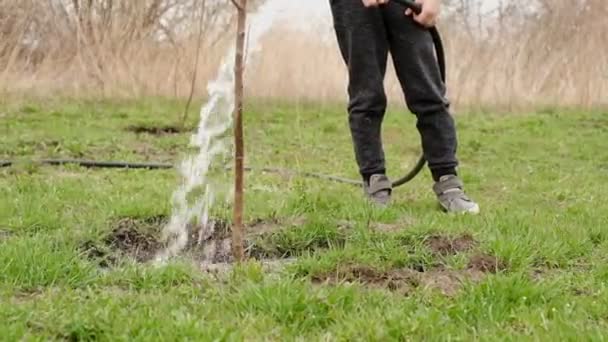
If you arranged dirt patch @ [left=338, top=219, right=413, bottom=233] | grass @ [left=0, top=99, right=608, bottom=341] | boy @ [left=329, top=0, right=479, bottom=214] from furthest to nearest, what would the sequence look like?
1. boy @ [left=329, top=0, right=479, bottom=214]
2. dirt patch @ [left=338, top=219, right=413, bottom=233]
3. grass @ [left=0, top=99, right=608, bottom=341]

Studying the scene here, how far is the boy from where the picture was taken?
3.31 metres

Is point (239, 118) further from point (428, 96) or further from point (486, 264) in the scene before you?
point (428, 96)

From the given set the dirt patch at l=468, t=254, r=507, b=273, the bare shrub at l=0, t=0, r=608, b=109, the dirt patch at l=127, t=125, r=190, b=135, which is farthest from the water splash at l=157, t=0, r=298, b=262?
the bare shrub at l=0, t=0, r=608, b=109

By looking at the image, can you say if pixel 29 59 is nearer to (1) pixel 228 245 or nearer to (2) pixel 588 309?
(1) pixel 228 245

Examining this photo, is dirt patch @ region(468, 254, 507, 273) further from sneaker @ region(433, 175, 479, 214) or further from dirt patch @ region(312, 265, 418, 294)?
sneaker @ region(433, 175, 479, 214)

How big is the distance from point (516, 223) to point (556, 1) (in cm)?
847

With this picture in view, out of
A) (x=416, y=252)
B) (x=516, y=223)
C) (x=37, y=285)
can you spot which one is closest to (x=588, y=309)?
(x=416, y=252)

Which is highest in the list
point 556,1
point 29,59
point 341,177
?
point 556,1

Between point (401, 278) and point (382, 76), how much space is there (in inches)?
50.7

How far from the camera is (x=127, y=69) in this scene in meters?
8.98

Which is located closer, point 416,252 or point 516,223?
point 416,252

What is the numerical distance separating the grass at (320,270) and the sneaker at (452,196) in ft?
0.25

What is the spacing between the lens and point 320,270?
2.35 metres

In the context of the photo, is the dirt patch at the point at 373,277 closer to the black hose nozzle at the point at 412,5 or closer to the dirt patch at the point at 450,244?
the dirt patch at the point at 450,244
